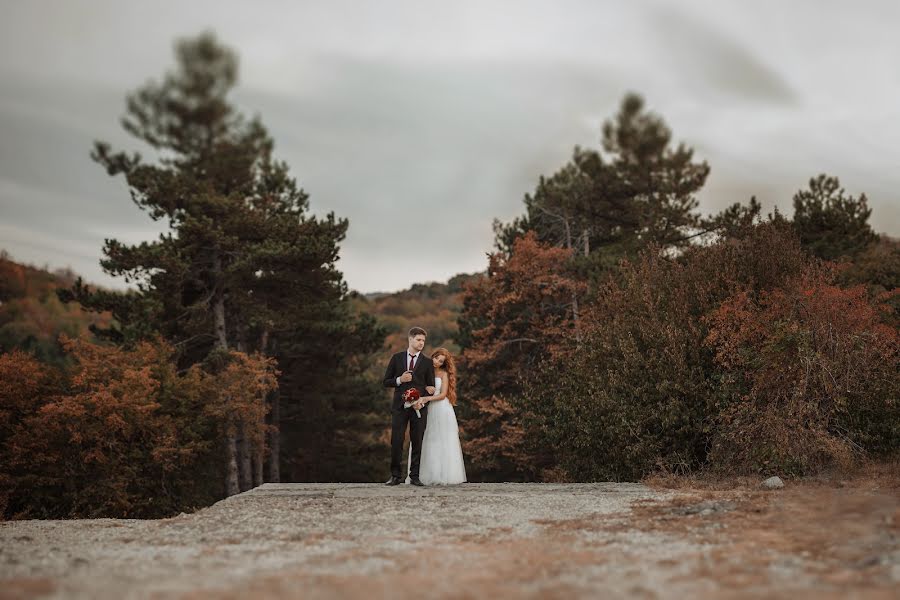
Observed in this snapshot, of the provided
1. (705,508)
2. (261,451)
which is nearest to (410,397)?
(705,508)

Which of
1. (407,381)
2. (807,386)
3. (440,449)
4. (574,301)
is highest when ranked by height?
(574,301)

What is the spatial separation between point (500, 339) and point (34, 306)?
103 ft

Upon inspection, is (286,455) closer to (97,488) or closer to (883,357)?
(97,488)

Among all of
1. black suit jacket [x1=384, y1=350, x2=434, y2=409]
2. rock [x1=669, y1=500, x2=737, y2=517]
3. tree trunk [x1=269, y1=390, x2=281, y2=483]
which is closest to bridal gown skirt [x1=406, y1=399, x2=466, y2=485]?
black suit jacket [x1=384, y1=350, x2=434, y2=409]

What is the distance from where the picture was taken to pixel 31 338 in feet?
144

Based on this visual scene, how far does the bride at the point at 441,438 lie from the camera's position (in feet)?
43.1

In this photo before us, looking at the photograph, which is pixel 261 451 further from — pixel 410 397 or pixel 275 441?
pixel 410 397

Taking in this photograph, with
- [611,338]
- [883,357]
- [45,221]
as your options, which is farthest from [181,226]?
[883,357]

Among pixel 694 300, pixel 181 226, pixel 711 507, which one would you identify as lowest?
pixel 711 507

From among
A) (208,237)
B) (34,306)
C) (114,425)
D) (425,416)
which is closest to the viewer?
(425,416)

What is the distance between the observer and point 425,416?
12.6 m

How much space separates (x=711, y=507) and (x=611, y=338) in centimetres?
958

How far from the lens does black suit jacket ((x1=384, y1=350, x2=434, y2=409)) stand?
12.2m

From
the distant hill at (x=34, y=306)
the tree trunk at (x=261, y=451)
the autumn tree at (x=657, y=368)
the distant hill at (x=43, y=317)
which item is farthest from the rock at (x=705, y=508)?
the distant hill at (x=34, y=306)
